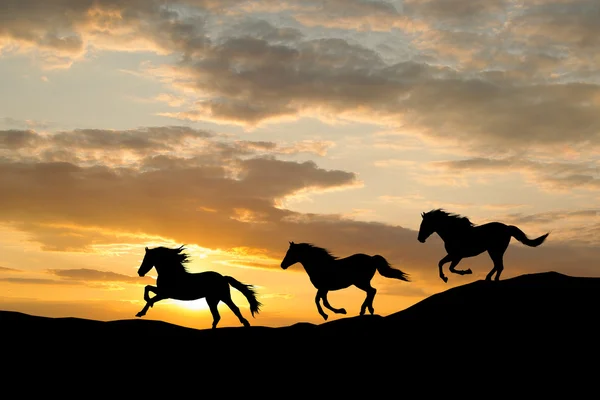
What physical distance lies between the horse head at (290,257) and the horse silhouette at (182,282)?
62.6 inches

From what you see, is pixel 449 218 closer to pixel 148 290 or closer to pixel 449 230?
pixel 449 230

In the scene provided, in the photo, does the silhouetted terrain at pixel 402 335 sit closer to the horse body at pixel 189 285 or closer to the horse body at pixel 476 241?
the horse body at pixel 476 241

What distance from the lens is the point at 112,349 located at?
17891 millimetres

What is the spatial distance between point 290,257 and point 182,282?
11.2 ft

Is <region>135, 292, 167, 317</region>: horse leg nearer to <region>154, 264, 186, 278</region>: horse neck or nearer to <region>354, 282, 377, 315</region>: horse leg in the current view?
<region>154, 264, 186, 278</region>: horse neck

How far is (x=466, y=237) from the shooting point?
20.4m

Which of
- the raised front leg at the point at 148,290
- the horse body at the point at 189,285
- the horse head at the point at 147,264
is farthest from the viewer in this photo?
the horse head at the point at 147,264

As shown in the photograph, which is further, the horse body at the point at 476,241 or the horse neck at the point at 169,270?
the horse neck at the point at 169,270

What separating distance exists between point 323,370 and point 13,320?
26.3 feet

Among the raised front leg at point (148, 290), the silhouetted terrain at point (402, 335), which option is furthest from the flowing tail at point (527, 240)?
the raised front leg at point (148, 290)

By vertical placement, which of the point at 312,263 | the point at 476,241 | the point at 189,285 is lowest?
the point at 189,285

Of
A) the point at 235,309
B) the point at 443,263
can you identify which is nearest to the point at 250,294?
the point at 235,309

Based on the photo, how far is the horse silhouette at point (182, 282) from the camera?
20891 mm

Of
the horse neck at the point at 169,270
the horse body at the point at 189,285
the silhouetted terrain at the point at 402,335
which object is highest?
the horse neck at the point at 169,270
